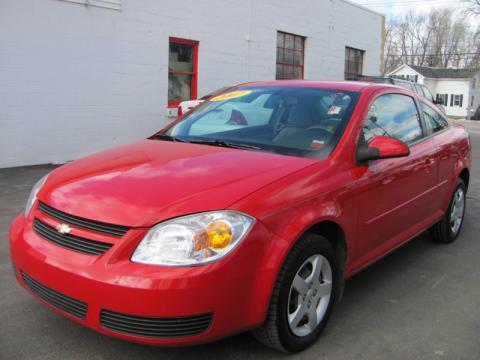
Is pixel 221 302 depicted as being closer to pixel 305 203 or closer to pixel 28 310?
pixel 305 203

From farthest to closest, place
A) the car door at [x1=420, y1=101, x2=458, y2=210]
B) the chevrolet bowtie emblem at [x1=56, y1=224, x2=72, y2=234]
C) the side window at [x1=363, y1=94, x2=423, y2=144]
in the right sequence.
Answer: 1. the car door at [x1=420, y1=101, x2=458, y2=210]
2. the side window at [x1=363, y1=94, x2=423, y2=144]
3. the chevrolet bowtie emblem at [x1=56, y1=224, x2=72, y2=234]

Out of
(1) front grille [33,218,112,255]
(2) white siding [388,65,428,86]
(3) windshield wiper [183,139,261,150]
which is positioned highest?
(2) white siding [388,65,428,86]

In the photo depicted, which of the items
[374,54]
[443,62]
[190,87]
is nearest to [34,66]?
[190,87]

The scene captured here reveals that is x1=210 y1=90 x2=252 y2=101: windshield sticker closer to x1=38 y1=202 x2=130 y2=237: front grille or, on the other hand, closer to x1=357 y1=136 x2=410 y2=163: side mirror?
x1=357 y1=136 x2=410 y2=163: side mirror

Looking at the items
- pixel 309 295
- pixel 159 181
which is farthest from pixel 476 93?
pixel 159 181

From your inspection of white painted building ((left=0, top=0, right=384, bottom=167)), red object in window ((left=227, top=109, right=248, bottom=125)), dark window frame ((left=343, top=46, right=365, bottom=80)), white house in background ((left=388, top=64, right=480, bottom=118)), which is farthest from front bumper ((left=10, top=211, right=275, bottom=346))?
white house in background ((left=388, top=64, right=480, bottom=118))

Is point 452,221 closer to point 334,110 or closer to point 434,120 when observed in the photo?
point 434,120

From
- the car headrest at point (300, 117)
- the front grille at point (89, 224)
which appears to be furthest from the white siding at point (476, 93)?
the front grille at point (89, 224)

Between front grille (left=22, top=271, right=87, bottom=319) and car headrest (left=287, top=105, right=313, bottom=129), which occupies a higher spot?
car headrest (left=287, top=105, right=313, bottom=129)

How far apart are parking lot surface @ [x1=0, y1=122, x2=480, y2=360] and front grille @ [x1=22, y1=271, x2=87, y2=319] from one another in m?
0.38

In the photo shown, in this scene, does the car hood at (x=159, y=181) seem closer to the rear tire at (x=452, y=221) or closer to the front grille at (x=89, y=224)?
the front grille at (x=89, y=224)

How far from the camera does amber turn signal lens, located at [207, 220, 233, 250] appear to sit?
8.23 feet

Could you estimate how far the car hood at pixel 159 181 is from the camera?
8.47 ft

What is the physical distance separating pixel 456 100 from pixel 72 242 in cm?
5702
